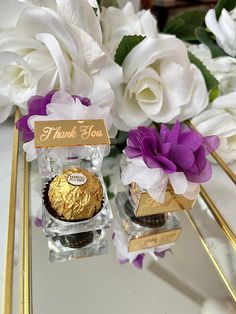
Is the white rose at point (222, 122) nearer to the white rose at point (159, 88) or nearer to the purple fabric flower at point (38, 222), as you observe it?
the white rose at point (159, 88)

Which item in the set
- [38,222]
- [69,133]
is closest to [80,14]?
[69,133]

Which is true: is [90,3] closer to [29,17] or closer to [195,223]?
[29,17]

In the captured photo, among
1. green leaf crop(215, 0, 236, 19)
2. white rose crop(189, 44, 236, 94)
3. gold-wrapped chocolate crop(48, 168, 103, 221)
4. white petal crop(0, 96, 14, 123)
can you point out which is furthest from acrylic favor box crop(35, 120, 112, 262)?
green leaf crop(215, 0, 236, 19)

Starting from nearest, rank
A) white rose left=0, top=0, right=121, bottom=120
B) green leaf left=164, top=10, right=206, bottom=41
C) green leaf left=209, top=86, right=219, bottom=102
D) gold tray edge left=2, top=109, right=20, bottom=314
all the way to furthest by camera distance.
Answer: gold tray edge left=2, top=109, right=20, bottom=314 < white rose left=0, top=0, right=121, bottom=120 < green leaf left=209, top=86, right=219, bottom=102 < green leaf left=164, top=10, right=206, bottom=41

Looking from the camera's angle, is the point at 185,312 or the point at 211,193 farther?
the point at 211,193

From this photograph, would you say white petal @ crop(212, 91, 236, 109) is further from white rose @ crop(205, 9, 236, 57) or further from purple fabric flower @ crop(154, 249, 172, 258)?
purple fabric flower @ crop(154, 249, 172, 258)

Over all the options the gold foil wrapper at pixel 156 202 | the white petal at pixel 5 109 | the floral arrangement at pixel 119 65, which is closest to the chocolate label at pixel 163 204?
the gold foil wrapper at pixel 156 202

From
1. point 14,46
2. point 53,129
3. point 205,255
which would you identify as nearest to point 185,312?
point 205,255
